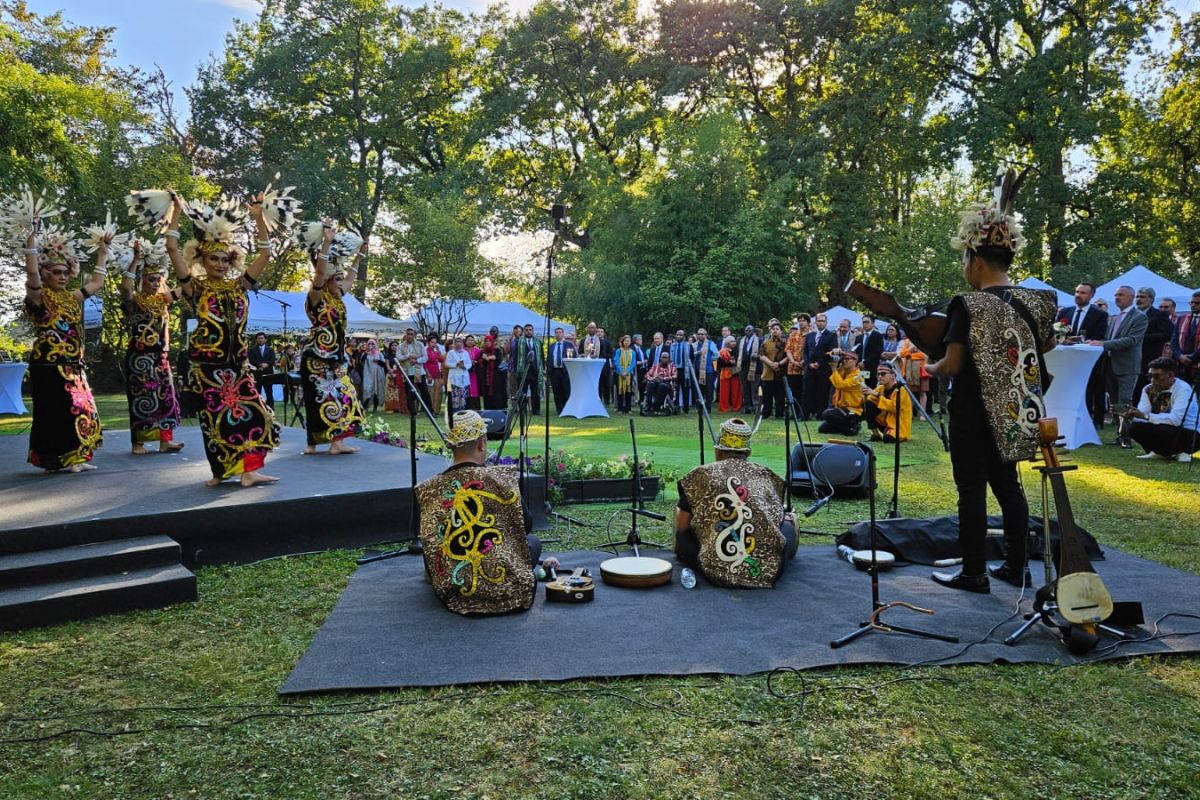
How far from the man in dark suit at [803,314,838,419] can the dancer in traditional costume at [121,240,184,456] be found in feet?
35.9

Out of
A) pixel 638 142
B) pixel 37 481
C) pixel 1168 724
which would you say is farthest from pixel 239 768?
pixel 638 142

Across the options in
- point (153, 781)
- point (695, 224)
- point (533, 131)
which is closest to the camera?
point (153, 781)

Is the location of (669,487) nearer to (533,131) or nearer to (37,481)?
(37,481)

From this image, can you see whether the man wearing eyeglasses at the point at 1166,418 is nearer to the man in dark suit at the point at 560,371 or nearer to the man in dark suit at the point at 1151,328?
the man in dark suit at the point at 1151,328

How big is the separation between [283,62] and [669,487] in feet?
100

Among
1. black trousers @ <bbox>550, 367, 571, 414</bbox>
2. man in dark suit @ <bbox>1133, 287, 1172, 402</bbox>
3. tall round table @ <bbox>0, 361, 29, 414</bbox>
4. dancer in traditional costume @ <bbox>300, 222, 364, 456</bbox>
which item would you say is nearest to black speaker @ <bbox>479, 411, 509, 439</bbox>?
dancer in traditional costume @ <bbox>300, 222, 364, 456</bbox>

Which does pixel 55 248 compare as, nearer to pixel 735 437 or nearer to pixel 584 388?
pixel 735 437

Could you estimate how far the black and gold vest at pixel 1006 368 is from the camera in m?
4.44

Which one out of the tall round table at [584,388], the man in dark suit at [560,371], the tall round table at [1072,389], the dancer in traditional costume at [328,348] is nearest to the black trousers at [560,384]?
the man in dark suit at [560,371]

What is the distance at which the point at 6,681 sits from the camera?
357 cm

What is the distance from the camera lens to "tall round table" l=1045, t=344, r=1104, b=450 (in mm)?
9977

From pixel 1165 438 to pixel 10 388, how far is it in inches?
801

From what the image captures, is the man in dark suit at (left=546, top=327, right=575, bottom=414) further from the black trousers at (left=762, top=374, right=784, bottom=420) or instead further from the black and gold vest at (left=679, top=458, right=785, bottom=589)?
the black and gold vest at (left=679, top=458, right=785, bottom=589)

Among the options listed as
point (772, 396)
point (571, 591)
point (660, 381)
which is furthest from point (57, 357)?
point (772, 396)
